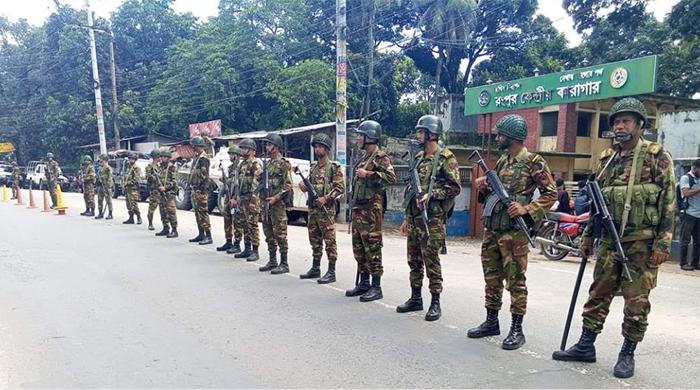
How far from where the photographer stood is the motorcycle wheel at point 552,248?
945 cm

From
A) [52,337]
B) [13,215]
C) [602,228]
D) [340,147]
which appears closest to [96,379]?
[52,337]

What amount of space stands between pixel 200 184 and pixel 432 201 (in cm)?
594

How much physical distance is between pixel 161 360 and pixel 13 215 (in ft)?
46.0

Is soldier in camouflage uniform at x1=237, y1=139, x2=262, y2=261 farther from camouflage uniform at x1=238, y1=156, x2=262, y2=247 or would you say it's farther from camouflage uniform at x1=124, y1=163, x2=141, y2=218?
camouflage uniform at x1=124, y1=163, x2=141, y2=218

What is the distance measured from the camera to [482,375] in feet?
12.2

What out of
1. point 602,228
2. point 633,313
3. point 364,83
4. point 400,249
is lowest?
point 400,249

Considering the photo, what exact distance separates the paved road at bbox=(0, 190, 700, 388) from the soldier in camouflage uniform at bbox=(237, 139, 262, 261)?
384 mm

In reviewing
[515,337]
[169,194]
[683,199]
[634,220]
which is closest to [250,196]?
[169,194]

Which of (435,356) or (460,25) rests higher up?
(460,25)

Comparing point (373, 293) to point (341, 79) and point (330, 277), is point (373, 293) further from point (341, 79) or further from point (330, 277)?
point (341, 79)

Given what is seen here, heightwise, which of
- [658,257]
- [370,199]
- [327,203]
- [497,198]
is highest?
[497,198]

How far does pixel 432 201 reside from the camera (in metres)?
4.96

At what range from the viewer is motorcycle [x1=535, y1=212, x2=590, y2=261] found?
935cm

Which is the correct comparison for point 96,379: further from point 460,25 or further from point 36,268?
point 460,25
